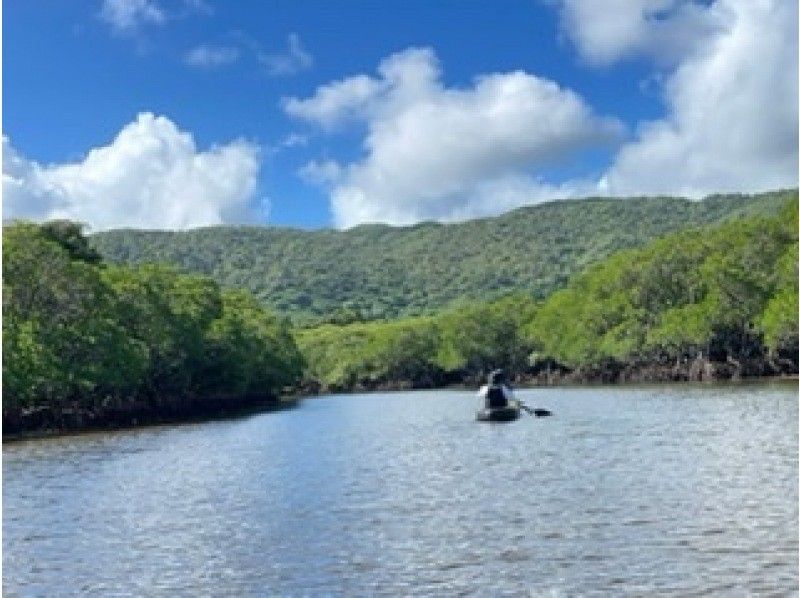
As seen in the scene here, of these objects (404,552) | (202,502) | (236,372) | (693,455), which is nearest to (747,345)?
(236,372)

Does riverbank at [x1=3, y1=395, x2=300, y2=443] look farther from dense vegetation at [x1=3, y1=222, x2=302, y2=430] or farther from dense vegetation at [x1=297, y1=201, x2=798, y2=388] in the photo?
dense vegetation at [x1=297, y1=201, x2=798, y2=388]

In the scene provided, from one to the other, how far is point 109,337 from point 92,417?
584cm

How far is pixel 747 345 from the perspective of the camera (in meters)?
91.1

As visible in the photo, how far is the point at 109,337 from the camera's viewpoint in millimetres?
58875

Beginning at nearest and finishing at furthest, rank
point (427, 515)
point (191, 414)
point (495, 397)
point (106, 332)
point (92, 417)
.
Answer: point (427, 515) → point (495, 397) → point (106, 332) → point (92, 417) → point (191, 414)

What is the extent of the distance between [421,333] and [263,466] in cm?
10972

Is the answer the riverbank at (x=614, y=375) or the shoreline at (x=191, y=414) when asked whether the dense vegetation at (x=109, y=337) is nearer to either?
the shoreline at (x=191, y=414)

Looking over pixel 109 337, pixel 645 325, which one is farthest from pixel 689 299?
pixel 109 337

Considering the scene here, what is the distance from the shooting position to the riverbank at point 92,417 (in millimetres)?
53688

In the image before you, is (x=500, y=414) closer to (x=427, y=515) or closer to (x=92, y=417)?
(x=92, y=417)

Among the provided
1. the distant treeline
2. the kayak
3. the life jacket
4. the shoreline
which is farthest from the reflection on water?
the distant treeline

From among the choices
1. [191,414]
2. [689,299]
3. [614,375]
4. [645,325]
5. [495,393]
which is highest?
[689,299]

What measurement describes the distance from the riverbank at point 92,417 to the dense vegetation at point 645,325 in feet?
127

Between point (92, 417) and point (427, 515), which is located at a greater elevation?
point (92, 417)
